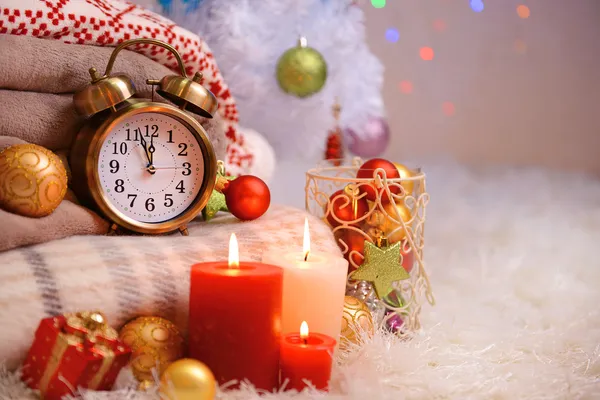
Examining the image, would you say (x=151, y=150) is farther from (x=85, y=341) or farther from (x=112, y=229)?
(x=85, y=341)

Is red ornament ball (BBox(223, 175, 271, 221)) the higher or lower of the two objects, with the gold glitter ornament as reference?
higher

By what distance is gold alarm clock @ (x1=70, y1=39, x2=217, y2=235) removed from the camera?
3.68 ft

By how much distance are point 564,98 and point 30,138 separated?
2.64 metres

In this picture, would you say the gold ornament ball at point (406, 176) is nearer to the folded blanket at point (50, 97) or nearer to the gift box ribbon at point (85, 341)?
the folded blanket at point (50, 97)

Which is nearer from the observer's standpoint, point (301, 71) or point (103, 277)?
point (103, 277)

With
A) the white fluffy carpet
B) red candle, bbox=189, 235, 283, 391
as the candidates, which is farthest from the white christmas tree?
red candle, bbox=189, 235, 283, 391

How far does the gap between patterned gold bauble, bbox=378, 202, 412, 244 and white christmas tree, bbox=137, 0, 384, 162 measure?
1.01 m

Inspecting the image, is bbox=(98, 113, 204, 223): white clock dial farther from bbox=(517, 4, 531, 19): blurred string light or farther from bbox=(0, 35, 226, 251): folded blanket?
bbox=(517, 4, 531, 19): blurred string light

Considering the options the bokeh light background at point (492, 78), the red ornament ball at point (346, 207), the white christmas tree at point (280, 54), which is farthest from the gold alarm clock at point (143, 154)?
the bokeh light background at point (492, 78)

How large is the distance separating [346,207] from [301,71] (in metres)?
0.96

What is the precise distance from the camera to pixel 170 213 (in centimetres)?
120

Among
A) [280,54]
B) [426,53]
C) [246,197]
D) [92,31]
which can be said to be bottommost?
[246,197]

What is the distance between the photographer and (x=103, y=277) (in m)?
0.99

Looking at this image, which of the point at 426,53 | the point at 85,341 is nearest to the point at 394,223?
the point at 85,341
